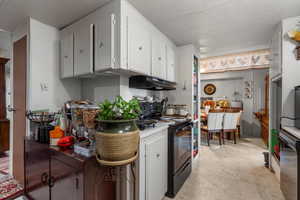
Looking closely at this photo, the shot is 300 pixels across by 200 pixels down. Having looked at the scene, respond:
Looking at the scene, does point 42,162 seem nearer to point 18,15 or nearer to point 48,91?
point 48,91

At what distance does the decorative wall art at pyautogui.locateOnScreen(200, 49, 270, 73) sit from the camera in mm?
4027

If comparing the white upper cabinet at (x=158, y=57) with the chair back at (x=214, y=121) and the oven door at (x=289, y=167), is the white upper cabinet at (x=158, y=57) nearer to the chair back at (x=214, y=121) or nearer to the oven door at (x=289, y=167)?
the oven door at (x=289, y=167)

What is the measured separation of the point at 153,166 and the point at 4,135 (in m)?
3.61

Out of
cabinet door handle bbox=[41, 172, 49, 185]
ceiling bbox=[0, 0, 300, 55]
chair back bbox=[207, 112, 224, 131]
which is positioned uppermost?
ceiling bbox=[0, 0, 300, 55]

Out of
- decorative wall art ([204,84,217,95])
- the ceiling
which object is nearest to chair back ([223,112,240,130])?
decorative wall art ([204,84,217,95])

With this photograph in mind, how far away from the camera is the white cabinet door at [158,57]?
2135mm

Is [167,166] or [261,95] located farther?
[261,95]

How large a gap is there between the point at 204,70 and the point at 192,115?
9.53 feet

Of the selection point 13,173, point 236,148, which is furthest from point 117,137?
point 236,148

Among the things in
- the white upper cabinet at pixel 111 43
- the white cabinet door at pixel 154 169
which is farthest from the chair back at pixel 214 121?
the white cabinet door at pixel 154 169

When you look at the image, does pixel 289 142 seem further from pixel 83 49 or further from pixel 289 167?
pixel 83 49

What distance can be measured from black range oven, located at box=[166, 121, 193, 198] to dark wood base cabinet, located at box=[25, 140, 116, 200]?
0.79 metres

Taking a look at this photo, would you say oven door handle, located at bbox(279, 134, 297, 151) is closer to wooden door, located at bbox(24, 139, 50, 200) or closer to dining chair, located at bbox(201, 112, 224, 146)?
dining chair, located at bbox(201, 112, 224, 146)

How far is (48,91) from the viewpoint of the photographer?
6.75 ft
